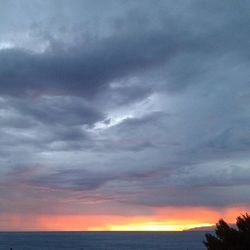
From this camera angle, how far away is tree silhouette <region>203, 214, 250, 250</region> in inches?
1655

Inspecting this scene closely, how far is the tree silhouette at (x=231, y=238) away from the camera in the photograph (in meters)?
42.0

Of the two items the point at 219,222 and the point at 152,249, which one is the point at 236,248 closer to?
the point at 219,222

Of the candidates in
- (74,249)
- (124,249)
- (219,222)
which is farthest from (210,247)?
(74,249)

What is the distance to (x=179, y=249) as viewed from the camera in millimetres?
197750

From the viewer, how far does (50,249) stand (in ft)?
631

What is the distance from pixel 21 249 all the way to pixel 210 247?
491ft

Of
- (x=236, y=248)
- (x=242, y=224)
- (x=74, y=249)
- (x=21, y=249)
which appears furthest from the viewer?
(x=74, y=249)

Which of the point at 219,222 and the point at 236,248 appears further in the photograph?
the point at 219,222

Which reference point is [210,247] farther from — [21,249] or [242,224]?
[21,249]

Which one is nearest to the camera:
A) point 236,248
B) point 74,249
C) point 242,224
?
point 236,248

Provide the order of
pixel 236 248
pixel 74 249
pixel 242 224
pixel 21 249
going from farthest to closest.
→ 1. pixel 74 249
2. pixel 21 249
3. pixel 242 224
4. pixel 236 248

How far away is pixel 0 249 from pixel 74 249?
101 feet

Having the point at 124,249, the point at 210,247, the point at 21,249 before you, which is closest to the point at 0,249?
the point at 21,249

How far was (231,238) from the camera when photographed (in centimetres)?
4253
